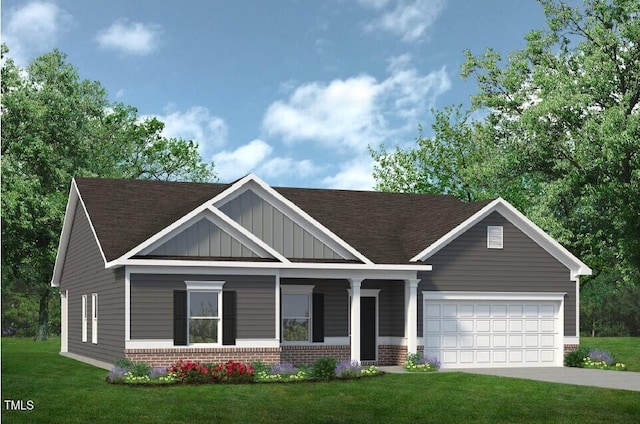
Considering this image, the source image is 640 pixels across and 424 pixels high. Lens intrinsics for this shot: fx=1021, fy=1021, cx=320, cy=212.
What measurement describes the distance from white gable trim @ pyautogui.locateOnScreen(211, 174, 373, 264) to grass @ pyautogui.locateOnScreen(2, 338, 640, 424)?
18.5 feet

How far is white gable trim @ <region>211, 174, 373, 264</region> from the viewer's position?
31.9 metres

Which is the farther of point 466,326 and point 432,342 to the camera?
point 466,326

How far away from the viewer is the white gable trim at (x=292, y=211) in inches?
1256

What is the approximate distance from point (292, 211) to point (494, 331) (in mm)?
8389

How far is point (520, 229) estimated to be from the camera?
116ft

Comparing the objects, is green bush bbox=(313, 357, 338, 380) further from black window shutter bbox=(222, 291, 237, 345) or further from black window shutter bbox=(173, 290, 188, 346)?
black window shutter bbox=(173, 290, 188, 346)

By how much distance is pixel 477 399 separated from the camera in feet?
78.6

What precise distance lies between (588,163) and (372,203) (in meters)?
9.58

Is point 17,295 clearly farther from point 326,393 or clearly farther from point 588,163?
point 326,393

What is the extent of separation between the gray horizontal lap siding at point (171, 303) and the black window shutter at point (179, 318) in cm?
12

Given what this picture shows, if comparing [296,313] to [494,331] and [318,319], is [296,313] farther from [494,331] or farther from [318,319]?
[494,331]

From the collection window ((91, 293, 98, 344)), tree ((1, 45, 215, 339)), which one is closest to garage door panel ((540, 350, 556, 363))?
window ((91, 293, 98, 344))

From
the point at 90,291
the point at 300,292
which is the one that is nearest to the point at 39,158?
the point at 90,291

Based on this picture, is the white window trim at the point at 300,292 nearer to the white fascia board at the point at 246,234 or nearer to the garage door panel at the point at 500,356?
the white fascia board at the point at 246,234
